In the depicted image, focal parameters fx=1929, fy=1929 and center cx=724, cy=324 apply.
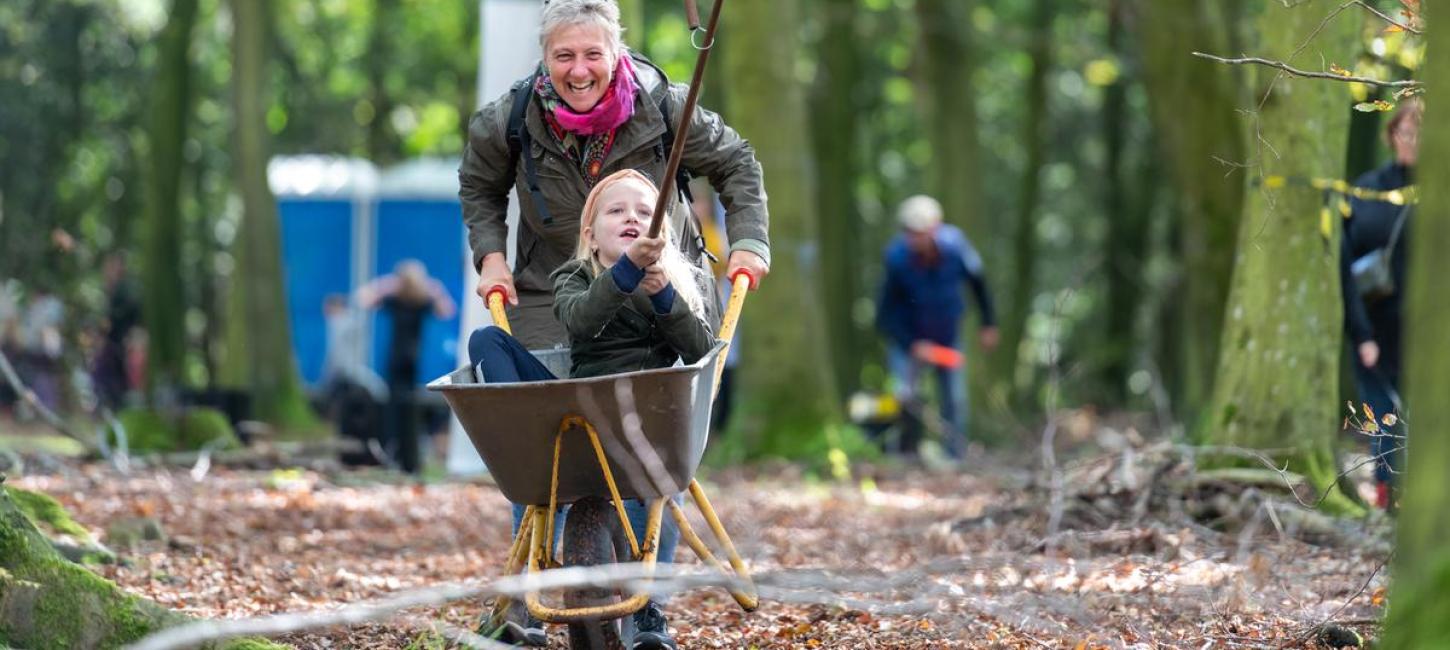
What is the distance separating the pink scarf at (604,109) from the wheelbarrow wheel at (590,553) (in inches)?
42.8

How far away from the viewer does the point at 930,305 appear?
14359mm

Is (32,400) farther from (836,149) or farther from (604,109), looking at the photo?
(836,149)

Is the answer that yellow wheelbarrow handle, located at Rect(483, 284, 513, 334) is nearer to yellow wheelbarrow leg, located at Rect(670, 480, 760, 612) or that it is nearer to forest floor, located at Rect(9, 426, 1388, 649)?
yellow wheelbarrow leg, located at Rect(670, 480, 760, 612)

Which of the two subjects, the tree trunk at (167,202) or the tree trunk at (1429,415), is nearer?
the tree trunk at (1429,415)

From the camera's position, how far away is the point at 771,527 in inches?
360

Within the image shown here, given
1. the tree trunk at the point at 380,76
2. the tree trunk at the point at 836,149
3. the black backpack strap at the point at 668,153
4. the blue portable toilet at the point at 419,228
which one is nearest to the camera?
the black backpack strap at the point at 668,153

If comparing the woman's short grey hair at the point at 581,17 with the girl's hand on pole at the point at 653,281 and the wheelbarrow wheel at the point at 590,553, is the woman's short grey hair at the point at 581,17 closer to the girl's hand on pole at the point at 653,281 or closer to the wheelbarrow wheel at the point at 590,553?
the girl's hand on pole at the point at 653,281

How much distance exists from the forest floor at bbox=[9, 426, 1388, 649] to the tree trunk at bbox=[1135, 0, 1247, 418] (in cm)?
232

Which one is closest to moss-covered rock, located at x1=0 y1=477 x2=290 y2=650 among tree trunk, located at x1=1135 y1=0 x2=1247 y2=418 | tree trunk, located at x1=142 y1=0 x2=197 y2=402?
tree trunk, located at x1=1135 y1=0 x2=1247 y2=418

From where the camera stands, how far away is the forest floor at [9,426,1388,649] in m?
5.26

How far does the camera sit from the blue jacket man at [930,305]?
14.2 meters

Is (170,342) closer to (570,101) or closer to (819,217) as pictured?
(819,217)

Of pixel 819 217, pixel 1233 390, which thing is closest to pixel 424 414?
pixel 819 217

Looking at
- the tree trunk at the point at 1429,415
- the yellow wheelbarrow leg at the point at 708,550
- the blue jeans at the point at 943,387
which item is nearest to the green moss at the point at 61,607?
the yellow wheelbarrow leg at the point at 708,550
